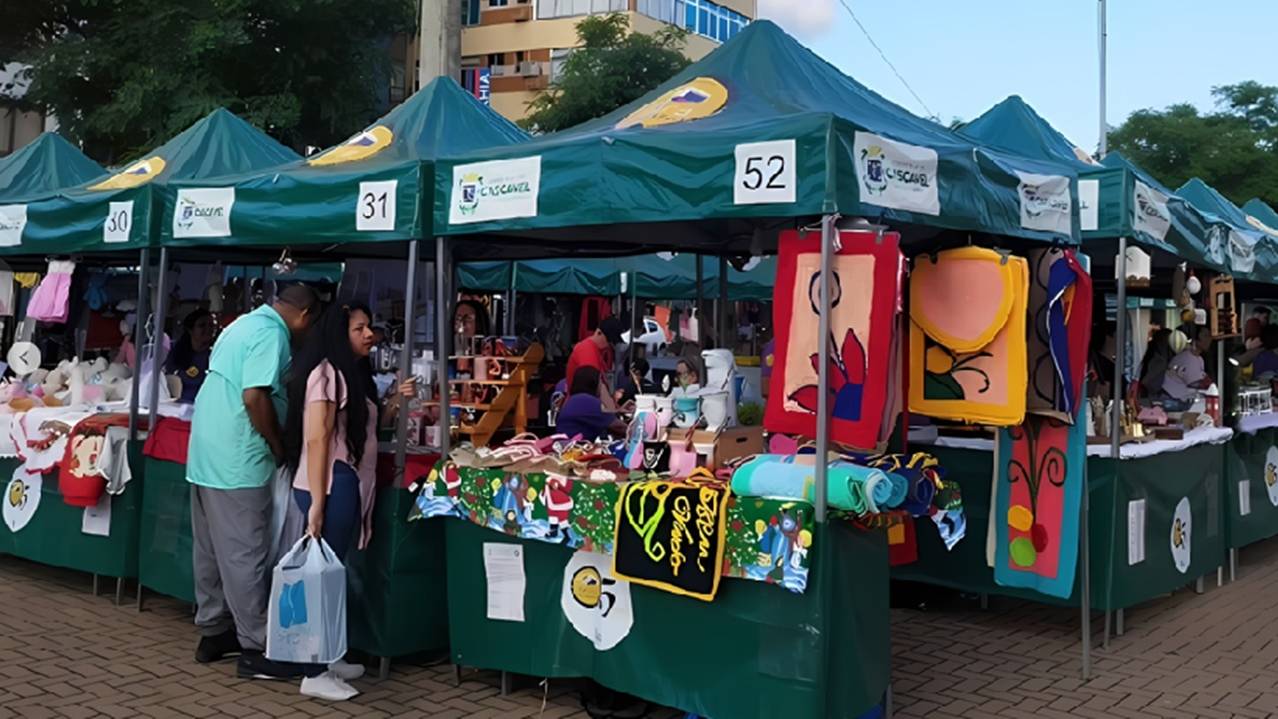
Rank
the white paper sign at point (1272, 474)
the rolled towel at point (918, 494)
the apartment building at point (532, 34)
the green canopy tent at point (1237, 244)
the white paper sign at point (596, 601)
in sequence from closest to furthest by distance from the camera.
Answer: the rolled towel at point (918, 494), the white paper sign at point (596, 601), the green canopy tent at point (1237, 244), the white paper sign at point (1272, 474), the apartment building at point (532, 34)

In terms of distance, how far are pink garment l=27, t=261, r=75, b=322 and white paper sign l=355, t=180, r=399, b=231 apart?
3.69 meters

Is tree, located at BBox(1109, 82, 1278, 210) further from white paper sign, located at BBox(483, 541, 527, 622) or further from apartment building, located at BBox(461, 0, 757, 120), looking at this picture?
white paper sign, located at BBox(483, 541, 527, 622)

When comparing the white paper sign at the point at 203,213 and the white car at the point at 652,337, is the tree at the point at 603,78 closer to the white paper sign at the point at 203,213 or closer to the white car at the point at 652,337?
the white car at the point at 652,337

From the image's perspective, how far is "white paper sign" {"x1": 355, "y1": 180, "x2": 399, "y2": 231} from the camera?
215 inches

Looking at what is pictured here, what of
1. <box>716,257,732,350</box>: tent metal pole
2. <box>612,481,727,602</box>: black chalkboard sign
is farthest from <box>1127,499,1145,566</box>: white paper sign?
<box>612,481,727,602</box>: black chalkboard sign

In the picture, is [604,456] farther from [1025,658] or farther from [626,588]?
[1025,658]

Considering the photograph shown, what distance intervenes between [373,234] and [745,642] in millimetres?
2703

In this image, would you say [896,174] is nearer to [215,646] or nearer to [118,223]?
[215,646]

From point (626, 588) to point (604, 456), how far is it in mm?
667

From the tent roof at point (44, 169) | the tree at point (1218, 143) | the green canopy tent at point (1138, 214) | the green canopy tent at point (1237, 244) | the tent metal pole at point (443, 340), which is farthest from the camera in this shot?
the tree at point (1218, 143)

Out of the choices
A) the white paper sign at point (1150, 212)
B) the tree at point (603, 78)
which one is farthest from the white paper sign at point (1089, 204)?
the tree at point (603, 78)

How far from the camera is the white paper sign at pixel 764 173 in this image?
421 cm

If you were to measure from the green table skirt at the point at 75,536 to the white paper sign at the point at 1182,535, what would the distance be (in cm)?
646

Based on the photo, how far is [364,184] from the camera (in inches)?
219
